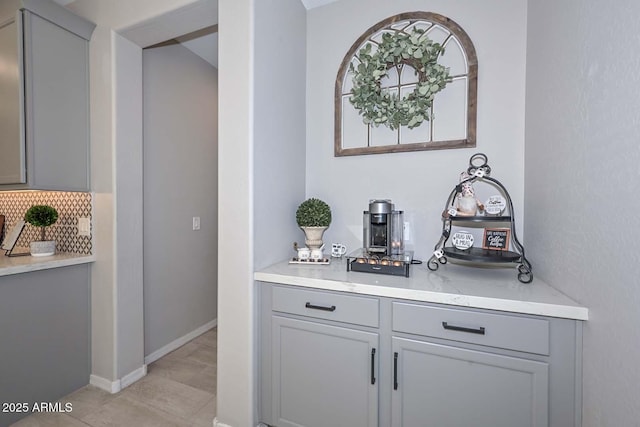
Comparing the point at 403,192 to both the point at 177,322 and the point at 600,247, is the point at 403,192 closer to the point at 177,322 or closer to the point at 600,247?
the point at 600,247

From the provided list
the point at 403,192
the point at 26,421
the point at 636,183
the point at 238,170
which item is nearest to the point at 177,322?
the point at 26,421

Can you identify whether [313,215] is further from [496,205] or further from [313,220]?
[496,205]

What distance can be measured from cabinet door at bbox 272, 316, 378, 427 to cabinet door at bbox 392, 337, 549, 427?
126 mm

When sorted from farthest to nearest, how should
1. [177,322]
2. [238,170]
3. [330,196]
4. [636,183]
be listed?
[177,322] → [330,196] → [238,170] → [636,183]

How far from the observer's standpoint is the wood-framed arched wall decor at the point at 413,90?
1.68m

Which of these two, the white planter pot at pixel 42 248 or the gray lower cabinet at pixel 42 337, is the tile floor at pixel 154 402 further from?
the white planter pot at pixel 42 248

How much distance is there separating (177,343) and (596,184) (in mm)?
3071

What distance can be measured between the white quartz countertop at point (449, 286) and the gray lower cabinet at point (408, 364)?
4 centimetres

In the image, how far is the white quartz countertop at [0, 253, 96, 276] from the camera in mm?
1645

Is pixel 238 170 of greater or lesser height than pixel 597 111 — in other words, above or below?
below

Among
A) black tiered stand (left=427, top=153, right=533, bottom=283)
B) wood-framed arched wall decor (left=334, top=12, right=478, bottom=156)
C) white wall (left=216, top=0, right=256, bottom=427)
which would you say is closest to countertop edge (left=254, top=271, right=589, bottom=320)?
white wall (left=216, top=0, right=256, bottom=427)

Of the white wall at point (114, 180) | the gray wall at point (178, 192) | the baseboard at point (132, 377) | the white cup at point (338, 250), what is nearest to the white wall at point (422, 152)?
the white cup at point (338, 250)

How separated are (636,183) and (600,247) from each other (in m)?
0.25

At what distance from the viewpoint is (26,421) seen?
168 cm
